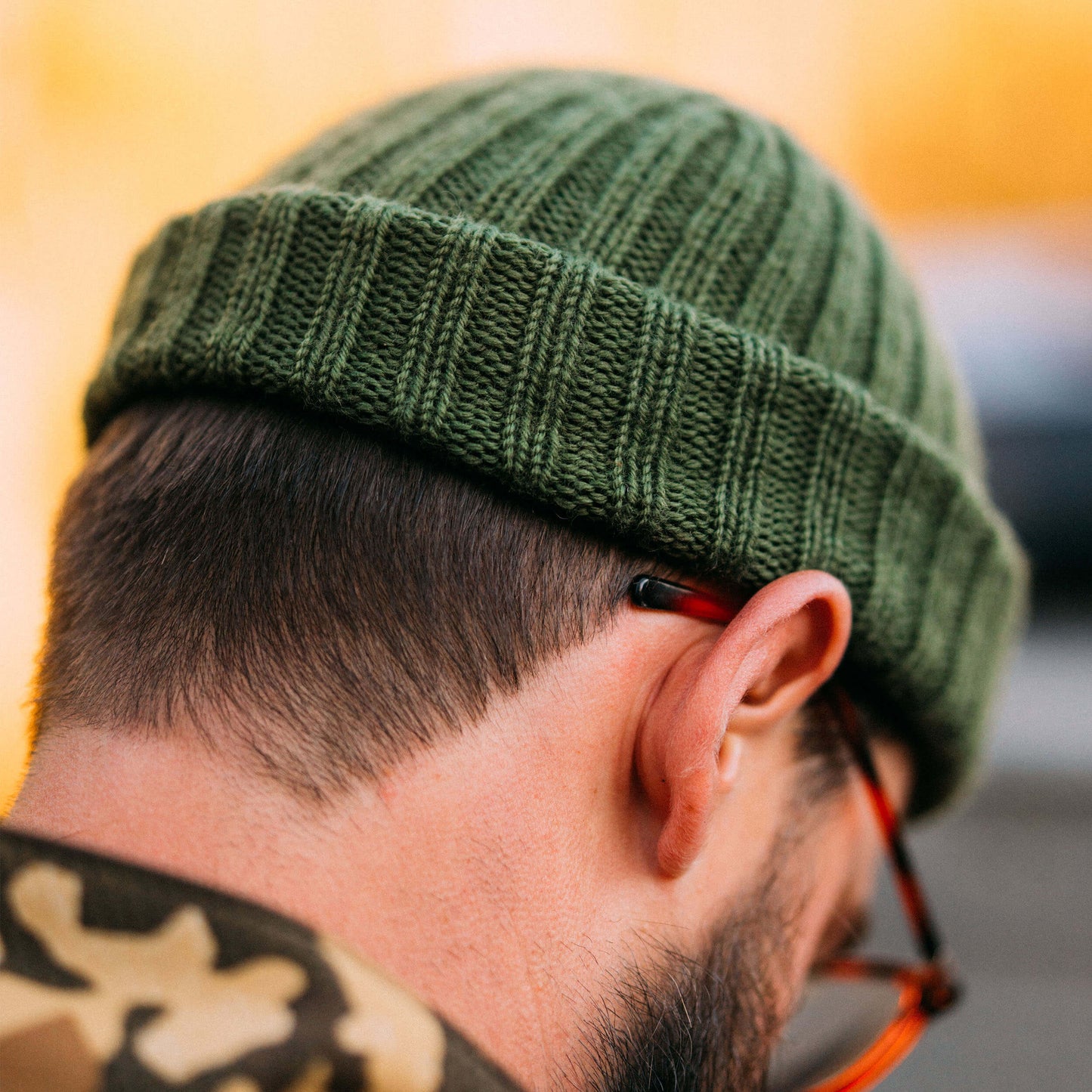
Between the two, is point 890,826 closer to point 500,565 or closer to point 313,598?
point 500,565

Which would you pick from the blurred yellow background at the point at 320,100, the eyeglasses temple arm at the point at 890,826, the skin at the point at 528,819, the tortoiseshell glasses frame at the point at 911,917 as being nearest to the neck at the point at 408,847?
the skin at the point at 528,819

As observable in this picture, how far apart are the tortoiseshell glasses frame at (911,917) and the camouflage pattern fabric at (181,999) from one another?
1.35 feet

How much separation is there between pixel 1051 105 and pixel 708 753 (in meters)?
7.01

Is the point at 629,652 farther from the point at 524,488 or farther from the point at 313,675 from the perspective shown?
the point at 313,675

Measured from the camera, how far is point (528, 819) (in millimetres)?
827

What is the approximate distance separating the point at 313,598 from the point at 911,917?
3.23ft

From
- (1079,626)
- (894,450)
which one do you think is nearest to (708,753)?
(894,450)

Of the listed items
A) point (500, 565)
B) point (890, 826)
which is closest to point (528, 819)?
point (500, 565)

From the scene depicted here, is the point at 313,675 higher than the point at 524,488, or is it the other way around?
the point at 524,488

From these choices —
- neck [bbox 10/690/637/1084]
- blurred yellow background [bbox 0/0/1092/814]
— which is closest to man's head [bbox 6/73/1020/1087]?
neck [bbox 10/690/637/1084]

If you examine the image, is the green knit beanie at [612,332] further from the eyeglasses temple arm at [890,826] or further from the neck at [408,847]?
the neck at [408,847]

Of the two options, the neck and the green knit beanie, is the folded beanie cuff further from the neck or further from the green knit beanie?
the neck

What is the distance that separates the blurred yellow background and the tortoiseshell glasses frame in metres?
3.42

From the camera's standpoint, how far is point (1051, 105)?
20.8 feet
